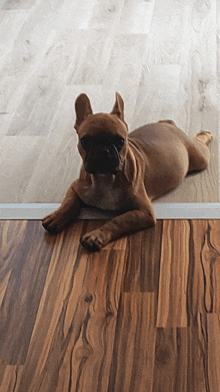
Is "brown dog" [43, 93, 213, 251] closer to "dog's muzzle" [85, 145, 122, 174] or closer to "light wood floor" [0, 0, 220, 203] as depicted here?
"dog's muzzle" [85, 145, 122, 174]

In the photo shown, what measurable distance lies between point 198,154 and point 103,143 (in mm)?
523

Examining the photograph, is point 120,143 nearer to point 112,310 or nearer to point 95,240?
point 95,240

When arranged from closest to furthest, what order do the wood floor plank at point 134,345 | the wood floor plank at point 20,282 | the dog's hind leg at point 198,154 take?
the wood floor plank at point 134,345 → the wood floor plank at point 20,282 → the dog's hind leg at point 198,154

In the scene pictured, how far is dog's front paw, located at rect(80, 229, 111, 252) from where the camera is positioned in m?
1.92

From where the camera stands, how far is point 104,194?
201cm

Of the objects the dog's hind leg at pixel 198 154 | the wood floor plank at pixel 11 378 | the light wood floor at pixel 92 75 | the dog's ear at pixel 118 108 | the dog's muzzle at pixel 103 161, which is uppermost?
the dog's ear at pixel 118 108

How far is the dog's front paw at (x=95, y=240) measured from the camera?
1.92 metres

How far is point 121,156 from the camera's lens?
1.91 meters

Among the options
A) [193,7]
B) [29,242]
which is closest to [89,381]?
[29,242]

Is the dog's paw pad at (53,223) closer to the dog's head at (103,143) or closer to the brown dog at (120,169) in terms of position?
the brown dog at (120,169)

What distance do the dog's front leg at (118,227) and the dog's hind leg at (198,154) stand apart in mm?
357

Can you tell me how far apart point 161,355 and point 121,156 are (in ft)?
2.17

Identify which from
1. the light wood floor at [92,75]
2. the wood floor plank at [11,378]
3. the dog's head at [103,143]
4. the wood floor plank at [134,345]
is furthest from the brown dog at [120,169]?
the wood floor plank at [11,378]

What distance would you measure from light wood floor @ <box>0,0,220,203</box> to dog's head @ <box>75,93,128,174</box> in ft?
1.19
